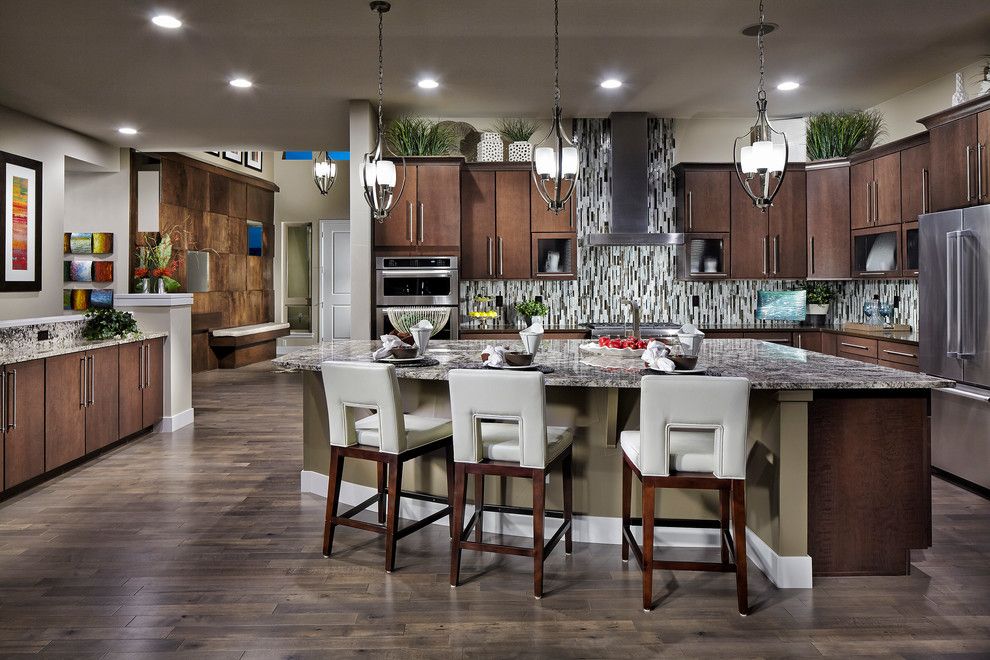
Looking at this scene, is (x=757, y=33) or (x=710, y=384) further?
(x=757, y=33)

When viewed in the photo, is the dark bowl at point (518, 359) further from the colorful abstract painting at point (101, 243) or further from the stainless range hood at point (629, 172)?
the colorful abstract painting at point (101, 243)

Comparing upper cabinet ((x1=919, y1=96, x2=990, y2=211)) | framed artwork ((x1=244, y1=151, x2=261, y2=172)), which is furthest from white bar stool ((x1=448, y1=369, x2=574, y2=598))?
framed artwork ((x1=244, y1=151, x2=261, y2=172))

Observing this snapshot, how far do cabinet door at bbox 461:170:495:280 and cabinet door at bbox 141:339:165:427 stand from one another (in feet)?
8.82

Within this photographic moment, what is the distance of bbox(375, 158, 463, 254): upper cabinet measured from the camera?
21.0 ft

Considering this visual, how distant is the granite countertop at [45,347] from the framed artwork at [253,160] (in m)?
6.65

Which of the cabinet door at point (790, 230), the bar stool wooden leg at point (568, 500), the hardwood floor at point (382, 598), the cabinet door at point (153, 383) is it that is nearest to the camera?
the hardwood floor at point (382, 598)

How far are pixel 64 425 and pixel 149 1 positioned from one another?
2.67 m

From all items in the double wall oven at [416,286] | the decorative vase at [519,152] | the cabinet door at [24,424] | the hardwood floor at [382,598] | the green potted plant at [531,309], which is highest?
the decorative vase at [519,152]

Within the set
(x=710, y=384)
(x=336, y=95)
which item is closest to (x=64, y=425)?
(x=336, y=95)

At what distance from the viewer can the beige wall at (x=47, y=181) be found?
21.9 ft

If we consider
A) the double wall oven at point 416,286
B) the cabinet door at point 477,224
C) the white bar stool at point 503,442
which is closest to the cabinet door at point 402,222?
the double wall oven at point 416,286

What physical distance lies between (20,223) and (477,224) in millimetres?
4271

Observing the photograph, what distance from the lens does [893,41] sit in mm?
4840

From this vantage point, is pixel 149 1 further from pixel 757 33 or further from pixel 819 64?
pixel 819 64
